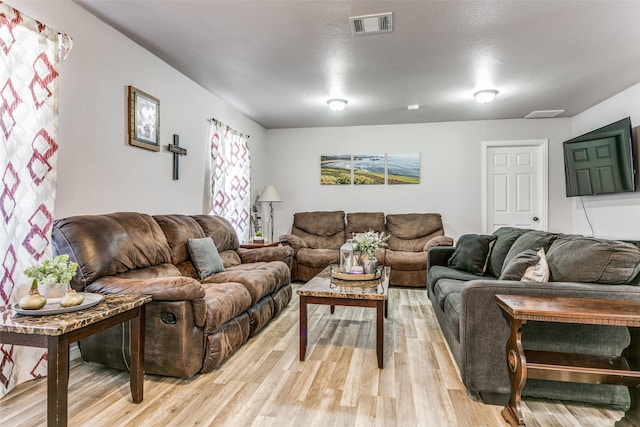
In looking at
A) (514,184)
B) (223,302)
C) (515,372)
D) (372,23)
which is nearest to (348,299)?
Result: (223,302)

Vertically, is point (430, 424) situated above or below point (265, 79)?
below

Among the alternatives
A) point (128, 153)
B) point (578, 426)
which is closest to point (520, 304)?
point (578, 426)

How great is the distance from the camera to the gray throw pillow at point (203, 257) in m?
3.04

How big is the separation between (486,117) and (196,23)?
172 inches

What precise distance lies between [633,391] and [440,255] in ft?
7.11

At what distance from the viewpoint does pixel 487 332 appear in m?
1.88

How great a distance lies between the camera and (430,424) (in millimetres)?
1710

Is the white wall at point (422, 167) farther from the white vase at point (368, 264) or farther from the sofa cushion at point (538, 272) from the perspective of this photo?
the sofa cushion at point (538, 272)

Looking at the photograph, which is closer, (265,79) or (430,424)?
(430,424)

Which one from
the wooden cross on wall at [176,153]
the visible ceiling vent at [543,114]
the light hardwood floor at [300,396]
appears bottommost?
the light hardwood floor at [300,396]

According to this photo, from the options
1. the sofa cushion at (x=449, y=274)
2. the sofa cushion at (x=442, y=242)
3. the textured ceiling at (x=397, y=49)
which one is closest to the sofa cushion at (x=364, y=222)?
the sofa cushion at (x=442, y=242)

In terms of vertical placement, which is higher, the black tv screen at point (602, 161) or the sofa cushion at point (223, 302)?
the black tv screen at point (602, 161)

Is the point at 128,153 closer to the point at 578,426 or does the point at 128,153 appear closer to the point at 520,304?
the point at 520,304

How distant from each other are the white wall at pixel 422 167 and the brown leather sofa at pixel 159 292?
3240 mm
